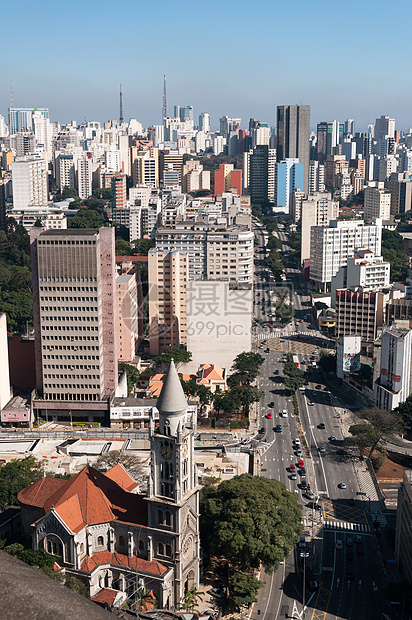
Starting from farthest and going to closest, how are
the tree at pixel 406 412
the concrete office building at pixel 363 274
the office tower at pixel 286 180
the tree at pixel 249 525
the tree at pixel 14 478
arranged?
the office tower at pixel 286 180, the concrete office building at pixel 363 274, the tree at pixel 406 412, the tree at pixel 14 478, the tree at pixel 249 525

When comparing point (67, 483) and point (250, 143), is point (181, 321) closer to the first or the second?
point (67, 483)

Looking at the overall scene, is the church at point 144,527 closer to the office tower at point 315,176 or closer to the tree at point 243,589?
the tree at point 243,589

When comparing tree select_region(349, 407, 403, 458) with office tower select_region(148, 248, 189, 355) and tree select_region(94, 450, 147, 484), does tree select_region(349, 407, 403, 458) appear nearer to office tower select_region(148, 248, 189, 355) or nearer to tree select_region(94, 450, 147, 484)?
tree select_region(94, 450, 147, 484)

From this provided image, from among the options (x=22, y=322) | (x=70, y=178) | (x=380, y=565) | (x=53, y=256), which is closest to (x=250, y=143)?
(x=70, y=178)

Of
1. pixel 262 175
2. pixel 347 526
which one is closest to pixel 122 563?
pixel 347 526

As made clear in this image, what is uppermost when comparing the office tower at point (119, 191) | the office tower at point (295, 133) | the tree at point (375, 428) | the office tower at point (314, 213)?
the office tower at point (295, 133)

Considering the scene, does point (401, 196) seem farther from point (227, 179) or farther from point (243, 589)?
point (243, 589)

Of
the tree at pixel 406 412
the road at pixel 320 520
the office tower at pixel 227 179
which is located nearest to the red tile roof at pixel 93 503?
the road at pixel 320 520
